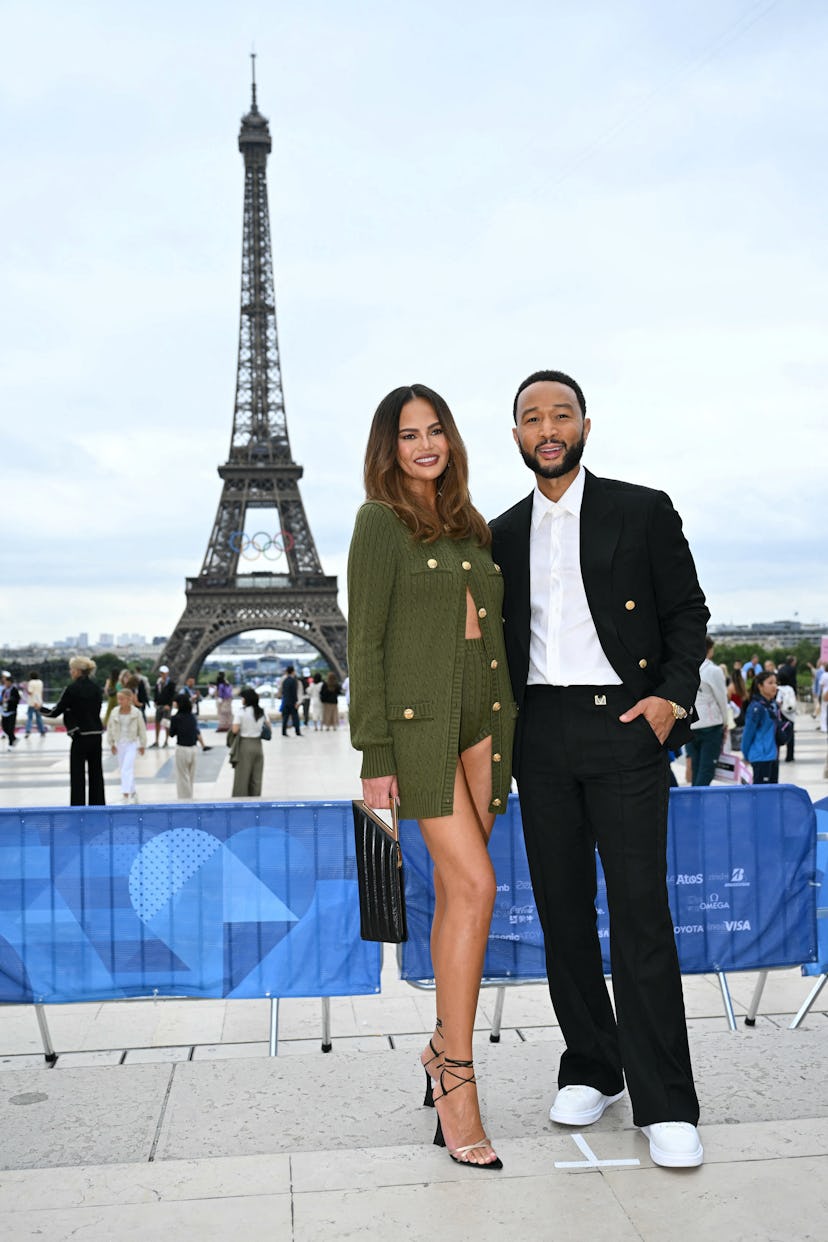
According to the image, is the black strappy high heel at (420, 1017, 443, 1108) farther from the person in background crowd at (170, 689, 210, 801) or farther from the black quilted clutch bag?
the person in background crowd at (170, 689, 210, 801)

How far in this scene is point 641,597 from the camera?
320 centimetres

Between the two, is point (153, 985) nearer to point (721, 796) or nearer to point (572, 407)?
point (721, 796)

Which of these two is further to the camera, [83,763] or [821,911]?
[83,763]

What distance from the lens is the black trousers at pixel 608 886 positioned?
3.09m

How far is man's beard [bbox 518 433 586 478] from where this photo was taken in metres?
3.25

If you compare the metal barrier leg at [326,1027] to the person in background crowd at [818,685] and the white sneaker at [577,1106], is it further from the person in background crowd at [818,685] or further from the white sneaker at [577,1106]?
the person in background crowd at [818,685]

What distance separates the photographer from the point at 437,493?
3297 millimetres

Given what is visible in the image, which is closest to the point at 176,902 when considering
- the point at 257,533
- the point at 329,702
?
the point at 329,702

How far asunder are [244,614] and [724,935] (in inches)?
1902

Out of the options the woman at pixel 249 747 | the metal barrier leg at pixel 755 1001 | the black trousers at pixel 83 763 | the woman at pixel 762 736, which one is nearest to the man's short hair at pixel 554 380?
the metal barrier leg at pixel 755 1001

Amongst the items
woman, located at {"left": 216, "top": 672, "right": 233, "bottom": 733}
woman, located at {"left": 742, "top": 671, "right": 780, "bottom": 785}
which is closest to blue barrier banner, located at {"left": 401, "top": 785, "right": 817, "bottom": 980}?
woman, located at {"left": 742, "top": 671, "right": 780, "bottom": 785}

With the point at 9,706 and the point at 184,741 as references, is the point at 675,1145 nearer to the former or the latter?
the point at 184,741

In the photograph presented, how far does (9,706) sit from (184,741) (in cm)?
1164

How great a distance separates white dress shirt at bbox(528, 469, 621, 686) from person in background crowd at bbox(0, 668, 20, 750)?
65.2 ft
